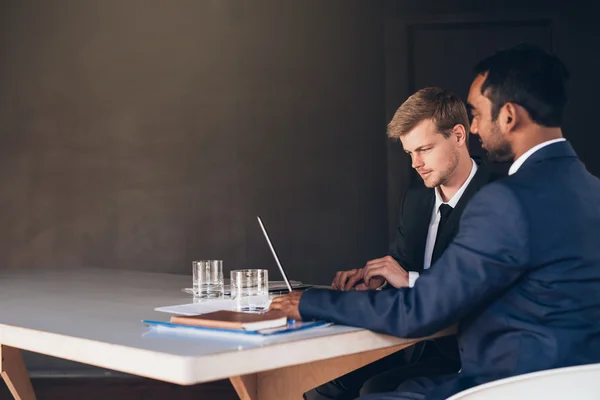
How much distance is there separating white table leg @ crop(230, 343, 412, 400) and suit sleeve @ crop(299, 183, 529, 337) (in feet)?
0.54

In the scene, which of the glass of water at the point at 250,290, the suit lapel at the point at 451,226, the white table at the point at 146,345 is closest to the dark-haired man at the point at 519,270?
the white table at the point at 146,345

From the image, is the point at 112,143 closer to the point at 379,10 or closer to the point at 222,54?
the point at 222,54

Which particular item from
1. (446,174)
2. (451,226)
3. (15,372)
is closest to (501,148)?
(451,226)

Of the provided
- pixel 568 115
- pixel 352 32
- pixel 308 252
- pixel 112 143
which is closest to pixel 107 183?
pixel 112 143

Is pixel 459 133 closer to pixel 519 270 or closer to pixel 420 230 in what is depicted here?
pixel 420 230

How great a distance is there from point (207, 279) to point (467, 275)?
1.07 meters

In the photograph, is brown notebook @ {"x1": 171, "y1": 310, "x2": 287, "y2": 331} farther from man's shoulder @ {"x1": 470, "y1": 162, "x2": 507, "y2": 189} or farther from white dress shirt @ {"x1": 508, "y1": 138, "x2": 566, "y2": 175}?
man's shoulder @ {"x1": 470, "y1": 162, "x2": 507, "y2": 189}

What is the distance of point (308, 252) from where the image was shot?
558 centimetres

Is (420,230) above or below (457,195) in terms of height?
below

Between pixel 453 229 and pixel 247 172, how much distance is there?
303 centimetres

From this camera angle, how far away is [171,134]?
563cm

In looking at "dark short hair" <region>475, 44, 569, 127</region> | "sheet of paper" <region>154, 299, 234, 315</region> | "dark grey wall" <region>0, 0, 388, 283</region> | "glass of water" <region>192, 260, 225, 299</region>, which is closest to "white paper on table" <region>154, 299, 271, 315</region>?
"sheet of paper" <region>154, 299, 234, 315</region>

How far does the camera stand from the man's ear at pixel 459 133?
298 centimetres

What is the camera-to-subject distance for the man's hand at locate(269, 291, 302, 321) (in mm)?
1858
